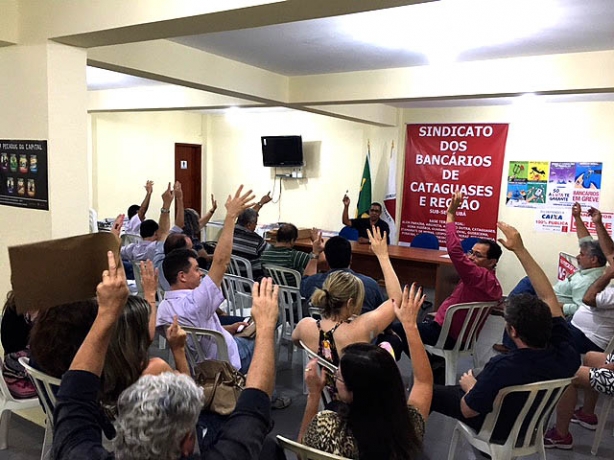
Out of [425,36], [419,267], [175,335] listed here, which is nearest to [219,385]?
[175,335]

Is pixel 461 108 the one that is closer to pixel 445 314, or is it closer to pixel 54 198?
pixel 445 314

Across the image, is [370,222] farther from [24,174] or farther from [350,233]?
[24,174]

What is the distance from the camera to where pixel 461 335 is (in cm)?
331

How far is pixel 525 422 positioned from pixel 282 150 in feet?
20.5

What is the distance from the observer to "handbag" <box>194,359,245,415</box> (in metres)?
1.78

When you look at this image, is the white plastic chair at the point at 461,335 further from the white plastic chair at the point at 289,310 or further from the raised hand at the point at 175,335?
the raised hand at the point at 175,335

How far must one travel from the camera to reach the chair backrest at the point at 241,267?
14.1ft

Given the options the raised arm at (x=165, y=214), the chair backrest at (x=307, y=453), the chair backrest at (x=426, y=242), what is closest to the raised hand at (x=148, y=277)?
the chair backrest at (x=307, y=453)

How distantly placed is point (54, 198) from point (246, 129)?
19.9 ft

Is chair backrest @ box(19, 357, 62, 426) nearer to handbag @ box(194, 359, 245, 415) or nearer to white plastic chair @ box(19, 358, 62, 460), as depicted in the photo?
white plastic chair @ box(19, 358, 62, 460)

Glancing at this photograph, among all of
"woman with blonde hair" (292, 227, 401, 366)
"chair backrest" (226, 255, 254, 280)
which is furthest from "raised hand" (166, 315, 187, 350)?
"chair backrest" (226, 255, 254, 280)

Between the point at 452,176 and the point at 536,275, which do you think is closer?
the point at 536,275

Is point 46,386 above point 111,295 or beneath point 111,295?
beneath

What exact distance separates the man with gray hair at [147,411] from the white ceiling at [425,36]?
2.32 metres
